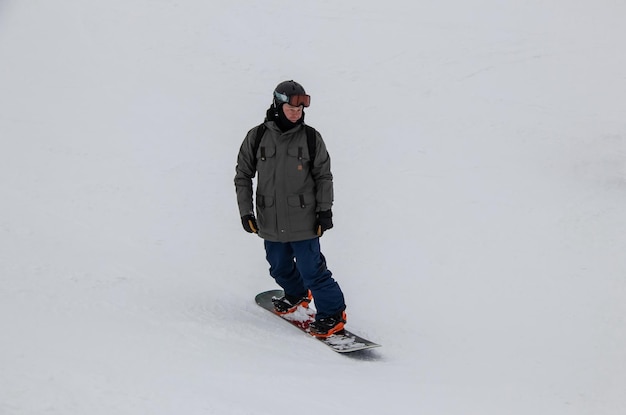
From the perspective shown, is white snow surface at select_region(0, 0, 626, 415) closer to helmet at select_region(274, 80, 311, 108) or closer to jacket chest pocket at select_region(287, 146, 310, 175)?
jacket chest pocket at select_region(287, 146, 310, 175)

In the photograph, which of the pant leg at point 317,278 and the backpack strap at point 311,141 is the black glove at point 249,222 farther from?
the backpack strap at point 311,141

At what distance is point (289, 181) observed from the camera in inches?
191

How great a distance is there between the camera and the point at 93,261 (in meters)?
5.65

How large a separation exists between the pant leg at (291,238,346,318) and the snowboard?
20 cm

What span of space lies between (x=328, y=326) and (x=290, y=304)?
1.86 ft

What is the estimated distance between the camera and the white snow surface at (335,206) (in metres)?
4.00

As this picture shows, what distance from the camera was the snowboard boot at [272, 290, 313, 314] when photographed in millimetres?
5570

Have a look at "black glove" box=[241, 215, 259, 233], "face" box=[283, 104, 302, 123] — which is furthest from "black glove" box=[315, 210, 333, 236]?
"face" box=[283, 104, 302, 123]

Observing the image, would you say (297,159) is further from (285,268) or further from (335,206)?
(335,206)

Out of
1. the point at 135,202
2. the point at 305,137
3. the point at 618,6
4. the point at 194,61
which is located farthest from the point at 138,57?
the point at 618,6

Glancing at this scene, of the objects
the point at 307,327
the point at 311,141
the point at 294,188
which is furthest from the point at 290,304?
the point at 311,141

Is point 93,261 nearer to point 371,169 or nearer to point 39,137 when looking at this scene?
point 39,137

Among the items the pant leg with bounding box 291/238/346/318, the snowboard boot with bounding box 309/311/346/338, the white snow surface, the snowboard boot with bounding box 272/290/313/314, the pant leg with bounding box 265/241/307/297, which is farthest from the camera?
the snowboard boot with bounding box 272/290/313/314

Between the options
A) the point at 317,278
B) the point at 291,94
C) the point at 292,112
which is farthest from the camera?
the point at 317,278
